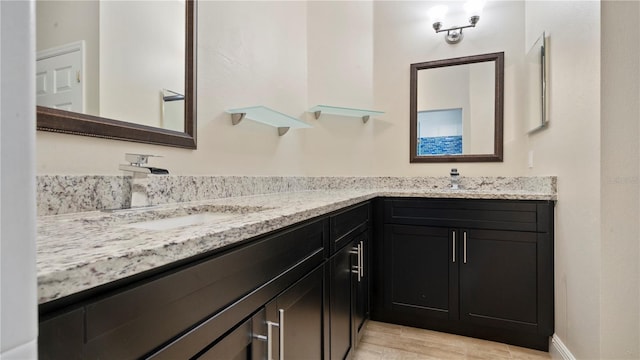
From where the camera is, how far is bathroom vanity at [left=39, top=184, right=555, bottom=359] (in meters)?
0.43

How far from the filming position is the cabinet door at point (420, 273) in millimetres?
2027

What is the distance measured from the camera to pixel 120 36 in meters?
1.14

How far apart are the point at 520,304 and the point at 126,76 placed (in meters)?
2.35

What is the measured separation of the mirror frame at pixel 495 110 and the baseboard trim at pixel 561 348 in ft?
4.02

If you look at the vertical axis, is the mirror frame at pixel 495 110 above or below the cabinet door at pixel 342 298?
above

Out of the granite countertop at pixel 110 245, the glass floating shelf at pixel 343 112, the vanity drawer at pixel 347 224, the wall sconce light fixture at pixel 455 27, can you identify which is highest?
the wall sconce light fixture at pixel 455 27

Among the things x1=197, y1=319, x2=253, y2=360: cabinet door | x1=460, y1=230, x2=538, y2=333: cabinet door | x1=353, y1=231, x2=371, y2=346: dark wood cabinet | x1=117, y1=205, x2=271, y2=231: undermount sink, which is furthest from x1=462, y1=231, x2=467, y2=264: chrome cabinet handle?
x1=197, y1=319, x2=253, y2=360: cabinet door

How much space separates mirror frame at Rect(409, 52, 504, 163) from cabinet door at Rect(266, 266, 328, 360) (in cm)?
171

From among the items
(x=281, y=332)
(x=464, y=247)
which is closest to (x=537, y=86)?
(x=464, y=247)

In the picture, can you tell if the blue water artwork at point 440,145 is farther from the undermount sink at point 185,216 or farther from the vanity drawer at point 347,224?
the undermount sink at point 185,216

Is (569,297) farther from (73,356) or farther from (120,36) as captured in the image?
(120,36)

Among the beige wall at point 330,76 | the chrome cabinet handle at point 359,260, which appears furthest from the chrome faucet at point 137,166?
the chrome cabinet handle at point 359,260

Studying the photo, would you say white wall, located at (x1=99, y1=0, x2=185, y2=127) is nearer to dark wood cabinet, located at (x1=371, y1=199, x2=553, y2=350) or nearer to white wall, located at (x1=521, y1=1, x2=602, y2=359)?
dark wood cabinet, located at (x1=371, y1=199, x2=553, y2=350)

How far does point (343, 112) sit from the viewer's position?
8.32 ft
